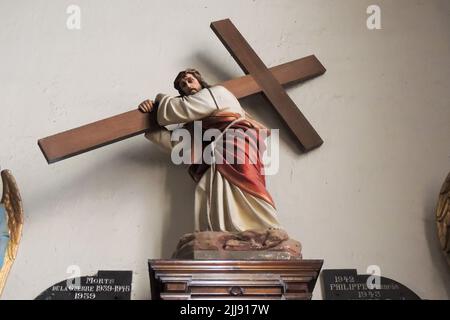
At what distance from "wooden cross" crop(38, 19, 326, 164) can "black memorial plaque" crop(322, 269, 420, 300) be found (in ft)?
2.30

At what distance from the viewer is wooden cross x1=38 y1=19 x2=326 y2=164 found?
2932 mm

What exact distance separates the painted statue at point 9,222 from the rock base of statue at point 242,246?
2.88ft

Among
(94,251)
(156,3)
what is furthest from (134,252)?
(156,3)

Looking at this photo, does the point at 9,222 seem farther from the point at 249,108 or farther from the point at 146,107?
the point at 249,108

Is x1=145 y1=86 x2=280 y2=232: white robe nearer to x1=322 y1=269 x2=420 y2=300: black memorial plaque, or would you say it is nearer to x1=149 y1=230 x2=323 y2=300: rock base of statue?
x1=149 y1=230 x2=323 y2=300: rock base of statue

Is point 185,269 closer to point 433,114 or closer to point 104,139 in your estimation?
point 104,139

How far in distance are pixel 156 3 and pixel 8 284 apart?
190 cm

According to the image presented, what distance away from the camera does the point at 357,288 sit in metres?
2.89

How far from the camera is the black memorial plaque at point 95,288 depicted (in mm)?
2844

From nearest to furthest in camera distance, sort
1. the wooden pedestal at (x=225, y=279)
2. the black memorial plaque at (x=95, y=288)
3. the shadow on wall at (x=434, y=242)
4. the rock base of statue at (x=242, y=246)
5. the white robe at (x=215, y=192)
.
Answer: the wooden pedestal at (x=225, y=279), the rock base of statue at (x=242, y=246), the white robe at (x=215, y=192), the black memorial plaque at (x=95, y=288), the shadow on wall at (x=434, y=242)

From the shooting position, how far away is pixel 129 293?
9.41ft
